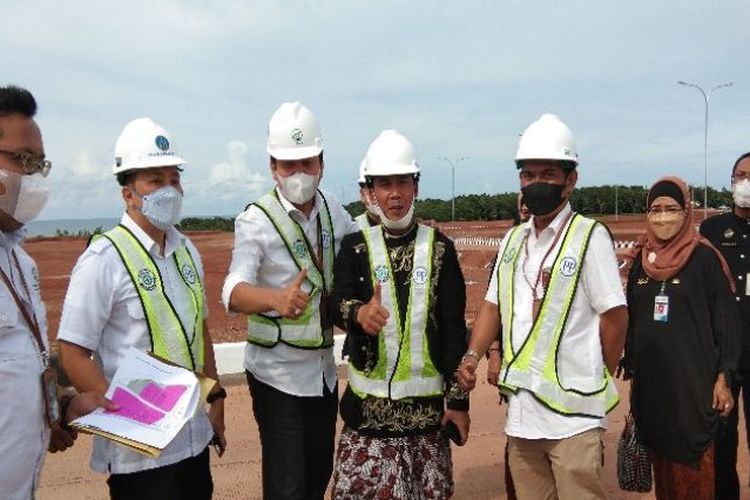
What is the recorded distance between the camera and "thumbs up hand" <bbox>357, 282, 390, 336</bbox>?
114 inches

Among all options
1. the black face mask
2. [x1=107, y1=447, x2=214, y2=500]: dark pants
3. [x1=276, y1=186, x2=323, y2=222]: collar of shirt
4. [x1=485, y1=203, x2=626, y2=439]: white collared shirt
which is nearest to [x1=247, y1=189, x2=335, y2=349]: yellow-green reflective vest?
[x1=276, y1=186, x2=323, y2=222]: collar of shirt

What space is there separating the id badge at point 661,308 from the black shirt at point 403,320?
1.30 meters

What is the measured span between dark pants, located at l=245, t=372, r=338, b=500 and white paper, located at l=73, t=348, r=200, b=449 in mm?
882

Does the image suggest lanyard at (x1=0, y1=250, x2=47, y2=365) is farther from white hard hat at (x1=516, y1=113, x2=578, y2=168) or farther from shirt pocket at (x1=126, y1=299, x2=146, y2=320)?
white hard hat at (x1=516, y1=113, x2=578, y2=168)

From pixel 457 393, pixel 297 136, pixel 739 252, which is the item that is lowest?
pixel 457 393

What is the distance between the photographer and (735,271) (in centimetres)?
446

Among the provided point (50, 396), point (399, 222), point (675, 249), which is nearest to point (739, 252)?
point (675, 249)

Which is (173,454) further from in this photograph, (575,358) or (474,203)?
(474,203)

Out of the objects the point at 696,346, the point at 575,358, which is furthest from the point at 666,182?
the point at 575,358

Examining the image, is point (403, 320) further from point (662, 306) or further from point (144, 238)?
point (662, 306)

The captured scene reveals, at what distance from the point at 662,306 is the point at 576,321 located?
106 centimetres

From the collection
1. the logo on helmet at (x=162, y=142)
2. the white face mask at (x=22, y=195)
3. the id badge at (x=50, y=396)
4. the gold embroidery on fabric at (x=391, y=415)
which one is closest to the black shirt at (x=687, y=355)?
the gold embroidery on fabric at (x=391, y=415)

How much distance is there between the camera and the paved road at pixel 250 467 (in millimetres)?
4988

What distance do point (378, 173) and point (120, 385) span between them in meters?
1.43
